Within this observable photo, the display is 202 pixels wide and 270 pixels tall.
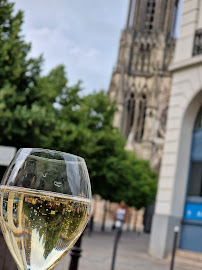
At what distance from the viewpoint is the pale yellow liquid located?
38.1 inches

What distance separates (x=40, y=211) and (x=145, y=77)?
5468 cm

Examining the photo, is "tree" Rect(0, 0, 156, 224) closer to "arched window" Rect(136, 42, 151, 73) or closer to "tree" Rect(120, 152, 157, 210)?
"tree" Rect(120, 152, 157, 210)

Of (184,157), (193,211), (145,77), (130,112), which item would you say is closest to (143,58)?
(145,77)

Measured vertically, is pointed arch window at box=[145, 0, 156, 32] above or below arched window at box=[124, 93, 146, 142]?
above

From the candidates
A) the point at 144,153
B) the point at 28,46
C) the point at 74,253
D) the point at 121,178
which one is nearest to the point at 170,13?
the point at 144,153

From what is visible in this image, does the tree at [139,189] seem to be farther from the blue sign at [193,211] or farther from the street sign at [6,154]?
the street sign at [6,154]

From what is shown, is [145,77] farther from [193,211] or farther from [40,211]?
[40,211]

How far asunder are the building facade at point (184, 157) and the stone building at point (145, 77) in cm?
3568

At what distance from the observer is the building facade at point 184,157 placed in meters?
11.2

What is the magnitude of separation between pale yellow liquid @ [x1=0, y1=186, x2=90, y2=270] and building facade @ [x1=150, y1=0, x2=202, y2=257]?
10458mm

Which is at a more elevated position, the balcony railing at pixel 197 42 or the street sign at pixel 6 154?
the balcony railing at pixel 197 42

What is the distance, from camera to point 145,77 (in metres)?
54.8

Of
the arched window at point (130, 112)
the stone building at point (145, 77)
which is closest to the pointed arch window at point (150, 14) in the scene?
the stone building at point (145, 77)

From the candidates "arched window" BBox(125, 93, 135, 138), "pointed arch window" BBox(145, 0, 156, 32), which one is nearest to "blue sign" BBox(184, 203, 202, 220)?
"arched window" BBox(125, 93, 135, 138)
